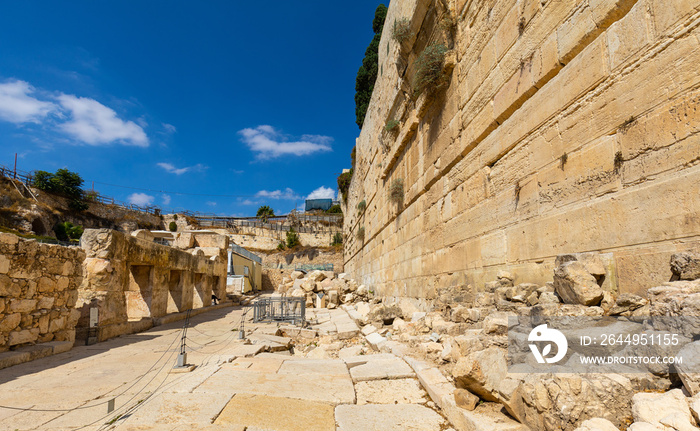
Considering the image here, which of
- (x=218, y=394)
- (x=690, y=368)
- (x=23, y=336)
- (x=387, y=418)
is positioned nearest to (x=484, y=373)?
(x=387, y=418)

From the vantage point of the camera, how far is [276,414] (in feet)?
9.58

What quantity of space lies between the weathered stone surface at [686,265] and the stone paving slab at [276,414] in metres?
2.41

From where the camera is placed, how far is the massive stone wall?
2527mm

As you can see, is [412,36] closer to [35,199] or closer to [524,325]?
[524,325]

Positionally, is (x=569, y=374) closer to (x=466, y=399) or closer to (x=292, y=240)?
(x=466, y=399)

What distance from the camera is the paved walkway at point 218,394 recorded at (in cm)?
280

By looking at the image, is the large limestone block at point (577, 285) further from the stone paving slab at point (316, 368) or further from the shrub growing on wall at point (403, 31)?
the shrub growing on wall at point (403, 31)

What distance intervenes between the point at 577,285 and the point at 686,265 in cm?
69

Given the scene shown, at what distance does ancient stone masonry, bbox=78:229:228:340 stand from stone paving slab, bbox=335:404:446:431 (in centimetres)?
608

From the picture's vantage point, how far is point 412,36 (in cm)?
773

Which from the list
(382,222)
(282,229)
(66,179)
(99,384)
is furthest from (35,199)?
(99,384)

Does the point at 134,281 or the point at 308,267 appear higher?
the point at 308,267

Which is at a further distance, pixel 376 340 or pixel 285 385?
pixel 376 340

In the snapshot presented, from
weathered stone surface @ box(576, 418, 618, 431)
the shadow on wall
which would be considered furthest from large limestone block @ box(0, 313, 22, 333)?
the shadow on wall
